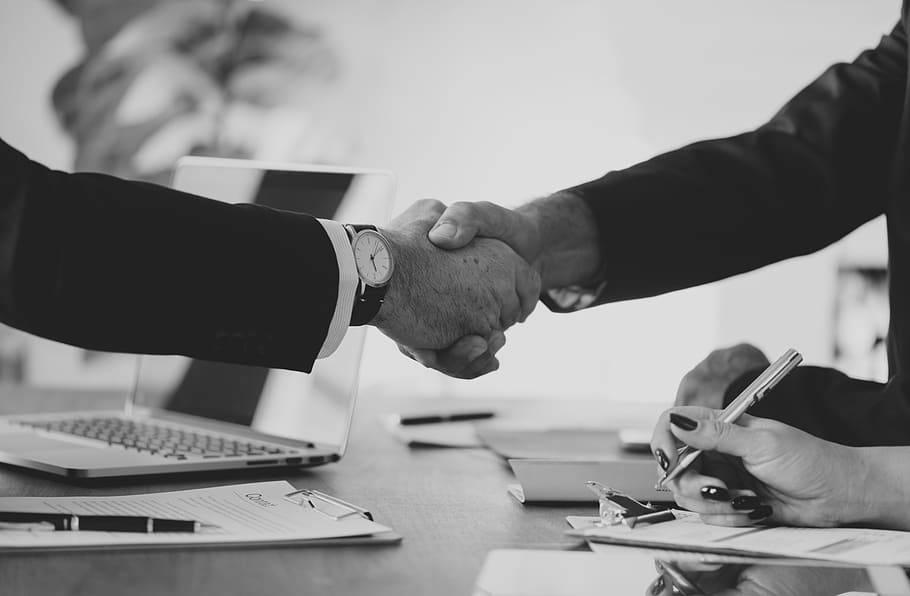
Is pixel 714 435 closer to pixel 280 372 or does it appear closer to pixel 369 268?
pixel 369 268

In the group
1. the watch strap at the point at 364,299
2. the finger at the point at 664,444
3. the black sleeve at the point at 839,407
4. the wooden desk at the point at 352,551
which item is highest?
the watch strap at the point at 364,299

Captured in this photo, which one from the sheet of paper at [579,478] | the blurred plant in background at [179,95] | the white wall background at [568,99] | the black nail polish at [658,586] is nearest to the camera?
the black nail polish at [658,586]

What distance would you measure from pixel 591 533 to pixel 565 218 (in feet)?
2.27

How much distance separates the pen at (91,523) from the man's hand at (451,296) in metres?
0.41

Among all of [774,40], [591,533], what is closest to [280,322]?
[591,533]

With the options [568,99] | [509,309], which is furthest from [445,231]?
[568,99]

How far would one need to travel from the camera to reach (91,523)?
2.18 ft

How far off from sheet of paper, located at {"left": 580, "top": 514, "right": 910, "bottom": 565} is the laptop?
0.39 metres

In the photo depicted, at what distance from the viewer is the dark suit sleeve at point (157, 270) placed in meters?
0.77

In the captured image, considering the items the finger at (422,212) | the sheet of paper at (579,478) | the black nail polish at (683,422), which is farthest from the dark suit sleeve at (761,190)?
the black nail polish at (683,422)

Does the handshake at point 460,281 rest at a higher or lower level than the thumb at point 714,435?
higher

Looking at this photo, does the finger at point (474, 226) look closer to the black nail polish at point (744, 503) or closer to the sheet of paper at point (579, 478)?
the sheet of paper at point (579, 478)

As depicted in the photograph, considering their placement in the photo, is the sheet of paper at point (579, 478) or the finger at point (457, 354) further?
the finger at point (457, 354)

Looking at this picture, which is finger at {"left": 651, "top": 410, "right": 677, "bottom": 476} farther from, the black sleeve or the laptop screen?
the laptop screen
